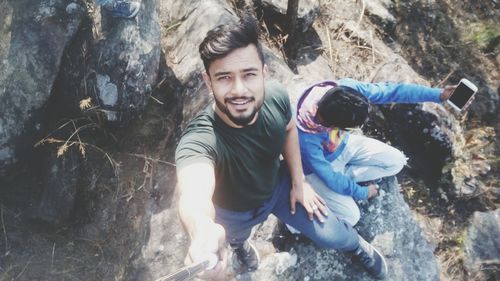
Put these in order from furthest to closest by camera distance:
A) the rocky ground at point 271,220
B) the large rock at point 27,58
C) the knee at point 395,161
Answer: the rocky ground at point 271,220 → the large rock at point 27,58 → the knee at point 395,161

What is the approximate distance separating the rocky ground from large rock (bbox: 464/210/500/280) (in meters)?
0.01

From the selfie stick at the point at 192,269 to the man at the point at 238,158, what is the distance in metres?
0.05

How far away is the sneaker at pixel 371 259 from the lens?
4.04 metres

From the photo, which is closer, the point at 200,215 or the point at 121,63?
the point at 200,215

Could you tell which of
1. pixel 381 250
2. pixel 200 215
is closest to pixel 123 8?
pixel 200 215

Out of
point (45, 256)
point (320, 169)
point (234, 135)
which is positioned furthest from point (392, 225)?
point (45, 256)

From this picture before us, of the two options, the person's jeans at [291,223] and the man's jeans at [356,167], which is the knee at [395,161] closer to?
the man's jeans at [356,167]

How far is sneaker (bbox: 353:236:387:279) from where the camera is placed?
4.04 meters

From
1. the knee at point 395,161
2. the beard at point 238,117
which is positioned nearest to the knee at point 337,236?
the knee at point 395,161

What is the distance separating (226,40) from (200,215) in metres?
1.09

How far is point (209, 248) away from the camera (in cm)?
211

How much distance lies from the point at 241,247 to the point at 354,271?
1.16 m

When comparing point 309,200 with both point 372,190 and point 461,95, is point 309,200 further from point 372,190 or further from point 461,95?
point 461,95

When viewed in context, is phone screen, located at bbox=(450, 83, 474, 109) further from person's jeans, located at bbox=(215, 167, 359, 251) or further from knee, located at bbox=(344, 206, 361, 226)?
person's jeans, located at bbox=(215, 167, 359, 251)
